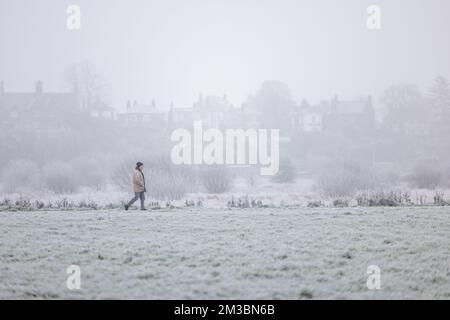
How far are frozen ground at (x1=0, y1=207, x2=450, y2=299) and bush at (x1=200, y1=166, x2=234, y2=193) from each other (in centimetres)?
1887

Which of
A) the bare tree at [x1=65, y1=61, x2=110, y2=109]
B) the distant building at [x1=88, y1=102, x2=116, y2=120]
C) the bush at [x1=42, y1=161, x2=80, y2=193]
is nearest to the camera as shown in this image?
the bush at [x1=42, y1=161, x2=80, y2=193]

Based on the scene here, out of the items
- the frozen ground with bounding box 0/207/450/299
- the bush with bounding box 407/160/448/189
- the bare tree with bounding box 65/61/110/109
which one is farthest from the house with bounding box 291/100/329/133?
the frozen ground with bounding box 0/207/450/299

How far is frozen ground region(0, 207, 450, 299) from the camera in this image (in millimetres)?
9328

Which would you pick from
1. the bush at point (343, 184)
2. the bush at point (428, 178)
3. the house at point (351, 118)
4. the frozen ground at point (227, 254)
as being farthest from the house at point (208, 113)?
the frozen ground at point (227, 254)

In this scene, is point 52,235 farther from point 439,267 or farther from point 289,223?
point 439,267

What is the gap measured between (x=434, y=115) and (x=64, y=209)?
6412 centimetres

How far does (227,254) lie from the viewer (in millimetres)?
12055

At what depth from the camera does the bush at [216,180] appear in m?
38.1

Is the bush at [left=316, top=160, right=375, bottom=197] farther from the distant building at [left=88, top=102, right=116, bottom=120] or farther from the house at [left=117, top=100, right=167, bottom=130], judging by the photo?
the house at [left=117, top=100, right=167, bottom=130]

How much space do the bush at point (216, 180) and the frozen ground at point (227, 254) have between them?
18.9 meters

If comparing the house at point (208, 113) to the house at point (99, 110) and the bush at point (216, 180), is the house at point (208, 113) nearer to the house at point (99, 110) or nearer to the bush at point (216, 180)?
the house at point (99, 110)

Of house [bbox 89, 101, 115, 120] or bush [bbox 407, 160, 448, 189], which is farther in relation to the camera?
house [bbox 89, 101, 115, 120]

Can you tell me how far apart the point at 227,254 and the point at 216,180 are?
85.8ft
